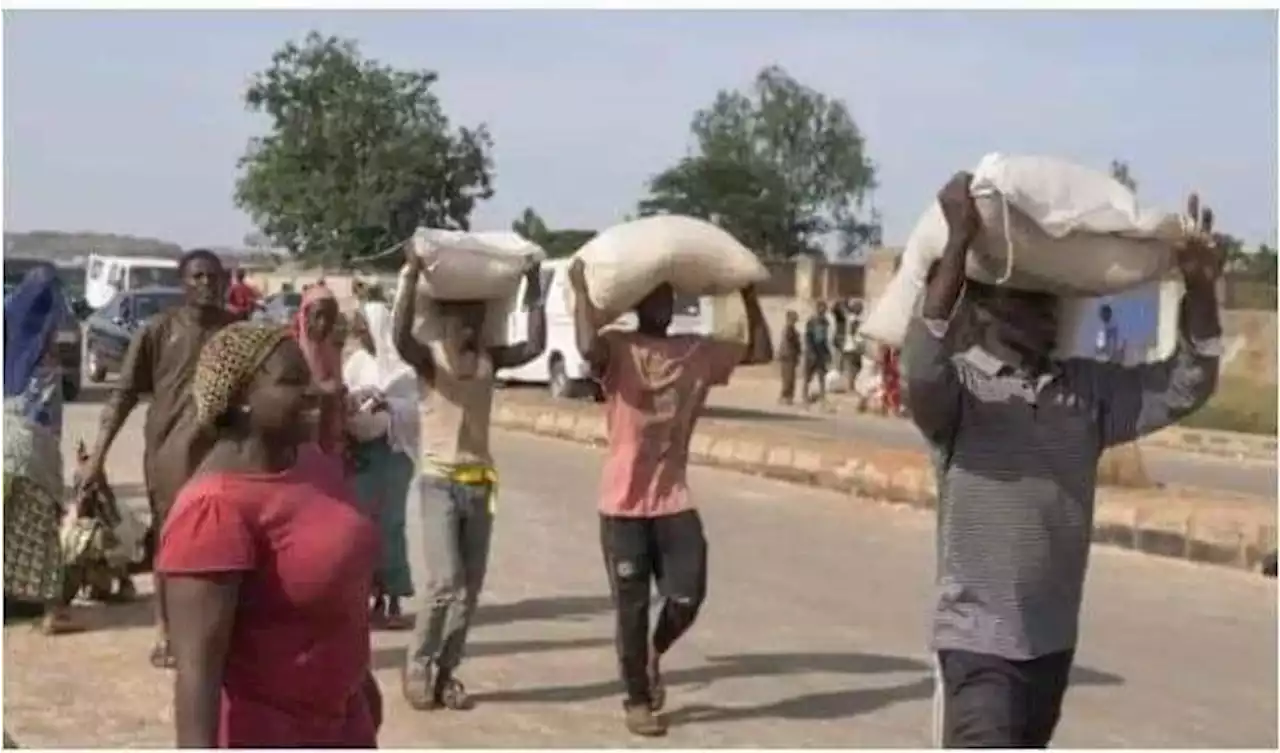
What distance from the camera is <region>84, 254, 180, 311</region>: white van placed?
131ft

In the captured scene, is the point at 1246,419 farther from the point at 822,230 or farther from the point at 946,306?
the point at 822,230

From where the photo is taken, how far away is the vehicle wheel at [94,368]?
108 ft

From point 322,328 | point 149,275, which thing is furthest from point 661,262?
point 149,275

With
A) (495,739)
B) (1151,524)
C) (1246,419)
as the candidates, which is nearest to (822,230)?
(1246,419)

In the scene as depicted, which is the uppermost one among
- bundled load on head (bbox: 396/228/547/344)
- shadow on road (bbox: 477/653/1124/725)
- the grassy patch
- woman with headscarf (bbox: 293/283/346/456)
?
bundled load on head (bbox: 396/228/547/344)

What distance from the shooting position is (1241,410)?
29.9m

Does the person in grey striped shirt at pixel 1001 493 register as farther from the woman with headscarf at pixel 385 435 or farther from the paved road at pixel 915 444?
the paved road at pixel 915 444

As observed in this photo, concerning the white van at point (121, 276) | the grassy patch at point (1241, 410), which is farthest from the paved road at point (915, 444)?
the white van at point (121, 276)

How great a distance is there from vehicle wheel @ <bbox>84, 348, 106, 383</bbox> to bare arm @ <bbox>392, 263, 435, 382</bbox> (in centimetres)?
2496

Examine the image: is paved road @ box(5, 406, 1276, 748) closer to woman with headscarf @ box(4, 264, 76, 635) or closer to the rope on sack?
woman with headscarf @ box(4, 264, 76, 635)

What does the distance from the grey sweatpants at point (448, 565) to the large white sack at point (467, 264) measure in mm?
747

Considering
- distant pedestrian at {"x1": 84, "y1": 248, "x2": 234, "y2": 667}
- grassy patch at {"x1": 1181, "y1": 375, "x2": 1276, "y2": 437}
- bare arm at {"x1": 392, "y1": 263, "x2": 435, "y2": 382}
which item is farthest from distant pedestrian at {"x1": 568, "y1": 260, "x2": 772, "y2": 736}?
grassy patch at {"x1": 1181, "y1": 375, "x2": 1276, "y2": 437}

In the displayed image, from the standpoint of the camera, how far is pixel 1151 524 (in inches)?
539

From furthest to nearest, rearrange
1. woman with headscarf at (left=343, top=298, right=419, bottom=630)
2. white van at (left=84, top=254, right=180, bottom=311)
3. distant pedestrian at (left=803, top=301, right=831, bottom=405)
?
white van at (left=84, top=254, right=180, bottom=311), distant pedestrian at (left=803, top=301, right=831, bottom=405), woman with headscarf at (left=343, top=298, right=419, bottom=630)
